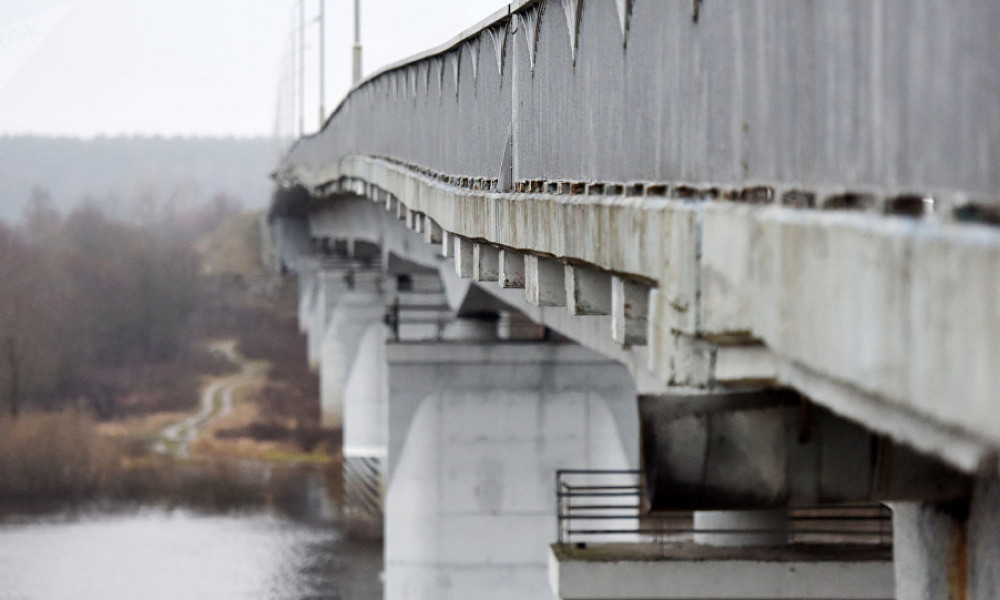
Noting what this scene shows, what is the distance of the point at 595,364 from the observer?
31.0m

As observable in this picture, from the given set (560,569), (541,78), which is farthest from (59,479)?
(541,78)

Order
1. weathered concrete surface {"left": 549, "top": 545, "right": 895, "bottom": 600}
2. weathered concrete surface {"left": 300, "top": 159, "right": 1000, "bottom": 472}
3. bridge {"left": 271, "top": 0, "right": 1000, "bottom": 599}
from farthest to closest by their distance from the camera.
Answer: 1. weathered concrete surface {"left": 549, "top": 545, "right": 895, "bottom": 600}
2. bridge {"left": 271, "top": 0, "right": 1000, "bottom": 599}
3. weathered concrete surface {"left": 300, "top": 159, "right": 1000, "bottom": 472}

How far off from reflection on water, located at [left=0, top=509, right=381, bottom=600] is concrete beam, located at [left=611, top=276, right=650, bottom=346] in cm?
3193

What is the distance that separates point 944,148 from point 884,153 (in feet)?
1.33

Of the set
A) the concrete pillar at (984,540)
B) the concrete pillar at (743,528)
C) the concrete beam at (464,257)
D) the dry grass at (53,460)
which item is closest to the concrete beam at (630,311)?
the concrete pillar at (984,540)

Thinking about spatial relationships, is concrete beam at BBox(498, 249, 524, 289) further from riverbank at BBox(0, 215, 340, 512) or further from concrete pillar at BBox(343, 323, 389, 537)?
riverbank at BBox(0, 215, 340, 512)

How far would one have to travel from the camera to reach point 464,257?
51.9 feet

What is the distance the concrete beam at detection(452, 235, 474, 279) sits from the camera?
15.7 m

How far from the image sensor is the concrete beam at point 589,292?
9805mm

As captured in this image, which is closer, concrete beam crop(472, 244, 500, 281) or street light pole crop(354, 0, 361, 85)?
concrete beam crop(472, 244, 500, 281)

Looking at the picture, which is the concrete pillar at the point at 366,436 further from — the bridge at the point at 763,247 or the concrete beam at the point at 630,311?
the concrete beam at the point at 630,311

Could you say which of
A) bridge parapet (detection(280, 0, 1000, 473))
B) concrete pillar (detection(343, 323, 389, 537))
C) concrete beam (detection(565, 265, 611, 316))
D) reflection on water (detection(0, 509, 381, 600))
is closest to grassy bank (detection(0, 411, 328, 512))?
concrete pillar (detection(343, 323, 389, 537))

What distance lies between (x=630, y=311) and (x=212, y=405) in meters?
68.9

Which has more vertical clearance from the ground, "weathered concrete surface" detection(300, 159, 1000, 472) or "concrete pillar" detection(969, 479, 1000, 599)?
"weathered concrete surface" detection(300, 159, 1000, 472)
